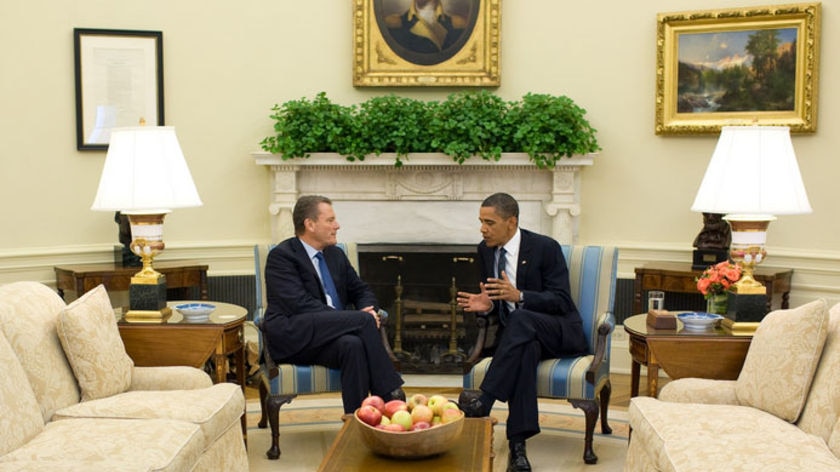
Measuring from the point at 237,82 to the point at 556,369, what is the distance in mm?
3388

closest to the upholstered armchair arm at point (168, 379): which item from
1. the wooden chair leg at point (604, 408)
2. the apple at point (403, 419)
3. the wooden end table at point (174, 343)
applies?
the wooden end table at point (174, 343)

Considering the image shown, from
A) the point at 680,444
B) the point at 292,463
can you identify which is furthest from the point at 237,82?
the point at 680,444

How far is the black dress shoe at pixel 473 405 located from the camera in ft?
14.4

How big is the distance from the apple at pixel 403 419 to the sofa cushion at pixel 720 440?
0.88 m

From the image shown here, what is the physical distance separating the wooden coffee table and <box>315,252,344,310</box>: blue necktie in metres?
1.49

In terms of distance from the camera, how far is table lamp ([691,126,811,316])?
407 centimetres

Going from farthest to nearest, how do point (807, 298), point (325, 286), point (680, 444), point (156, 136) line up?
point (807, 298) < point (325, 286) < point (156, 136) < point (680, 444)

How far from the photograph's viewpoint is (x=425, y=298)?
6.38 meters

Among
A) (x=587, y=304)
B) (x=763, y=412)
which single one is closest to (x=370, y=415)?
(x=763, y=412)

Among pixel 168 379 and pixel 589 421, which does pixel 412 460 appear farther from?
pixel 589 421

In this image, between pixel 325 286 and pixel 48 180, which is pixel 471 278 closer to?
pixel 325 286

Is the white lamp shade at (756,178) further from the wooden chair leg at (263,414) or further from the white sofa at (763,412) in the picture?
the wooden chair leg at (263,414)

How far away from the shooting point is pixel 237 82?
6.61 metres

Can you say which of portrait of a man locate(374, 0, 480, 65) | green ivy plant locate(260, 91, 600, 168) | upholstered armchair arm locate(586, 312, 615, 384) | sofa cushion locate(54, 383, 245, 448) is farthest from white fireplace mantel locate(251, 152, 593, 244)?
sofa cushion locate(54, 383, 245, 448)
